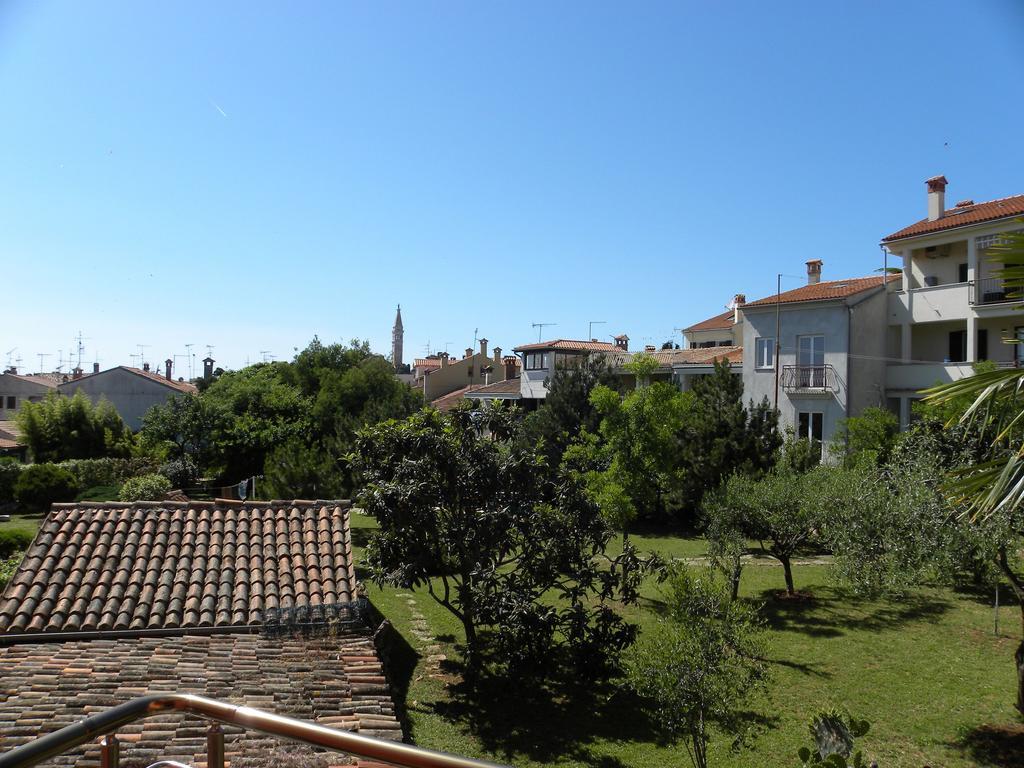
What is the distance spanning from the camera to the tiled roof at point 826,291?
30.4 metres

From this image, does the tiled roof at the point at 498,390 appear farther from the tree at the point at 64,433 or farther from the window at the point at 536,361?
the tree at the point at 64,433

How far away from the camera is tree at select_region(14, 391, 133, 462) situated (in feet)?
137

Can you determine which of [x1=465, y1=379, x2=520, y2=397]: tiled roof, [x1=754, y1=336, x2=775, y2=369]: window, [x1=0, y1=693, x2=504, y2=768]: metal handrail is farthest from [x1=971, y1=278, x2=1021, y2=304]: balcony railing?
[x1=0, y1=693, x2=504, y2=768]: metal handrail

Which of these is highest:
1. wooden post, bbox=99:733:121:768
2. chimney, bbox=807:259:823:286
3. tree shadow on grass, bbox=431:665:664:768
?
chimney, bbox=807:259:823:286

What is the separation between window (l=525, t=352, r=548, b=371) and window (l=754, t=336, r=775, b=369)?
50.1 feet

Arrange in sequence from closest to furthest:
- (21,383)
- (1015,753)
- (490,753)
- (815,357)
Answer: (1015,753)
(490,753)
(815,357)
(21,383)

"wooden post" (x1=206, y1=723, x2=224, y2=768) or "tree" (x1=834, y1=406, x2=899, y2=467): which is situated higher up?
"tree" (x1=834, y1=406, x2=899, y2=467)

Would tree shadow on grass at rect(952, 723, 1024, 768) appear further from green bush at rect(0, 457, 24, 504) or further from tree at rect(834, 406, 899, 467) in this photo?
green bush at rect(0, 457, 24, 504)

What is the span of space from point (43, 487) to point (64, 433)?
967 cm

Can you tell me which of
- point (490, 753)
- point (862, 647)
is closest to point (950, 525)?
point (862, 647)

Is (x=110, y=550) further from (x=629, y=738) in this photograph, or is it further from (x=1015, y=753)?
(x=1015, y=753)

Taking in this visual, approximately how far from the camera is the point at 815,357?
3120 cm

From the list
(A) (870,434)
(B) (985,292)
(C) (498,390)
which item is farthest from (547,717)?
(C) (498,390)

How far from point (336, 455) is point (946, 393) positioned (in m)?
24.2
